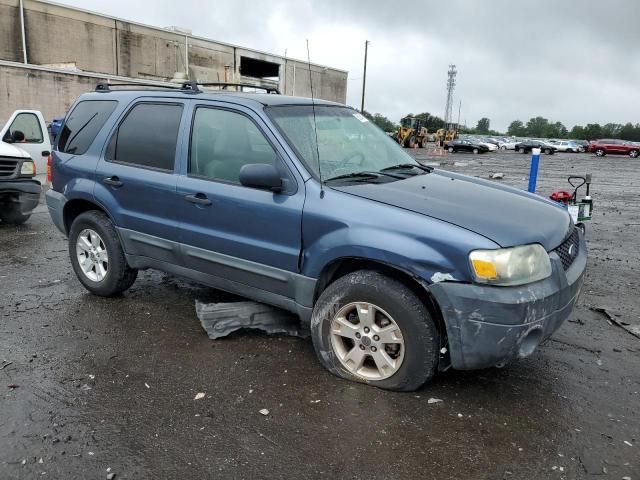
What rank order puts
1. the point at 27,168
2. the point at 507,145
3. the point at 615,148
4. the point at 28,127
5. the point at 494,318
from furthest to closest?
the point at 507,145
the point at 615,148
the point at 28,127
the point at 27,168
the point at 494,318

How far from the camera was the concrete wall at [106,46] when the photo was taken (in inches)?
1388

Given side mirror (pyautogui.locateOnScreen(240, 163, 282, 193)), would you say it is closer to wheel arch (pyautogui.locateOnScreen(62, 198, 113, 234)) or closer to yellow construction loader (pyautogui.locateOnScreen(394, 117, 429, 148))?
wheel arch (pyautogui.locateOnScreen(62, 198, 113, 234))

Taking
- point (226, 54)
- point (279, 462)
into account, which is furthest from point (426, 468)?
point (226, 54)

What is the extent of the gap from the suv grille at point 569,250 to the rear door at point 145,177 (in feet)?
9.10

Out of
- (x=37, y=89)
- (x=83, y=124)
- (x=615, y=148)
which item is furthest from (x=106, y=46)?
(x=615, y=148)

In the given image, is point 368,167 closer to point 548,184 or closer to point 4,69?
point 548,184

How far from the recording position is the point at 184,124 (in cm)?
429

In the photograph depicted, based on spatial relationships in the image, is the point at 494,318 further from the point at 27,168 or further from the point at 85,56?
the point at 85,56

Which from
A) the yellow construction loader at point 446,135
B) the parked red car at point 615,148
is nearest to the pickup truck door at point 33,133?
the yellow construction loader at point 446,135

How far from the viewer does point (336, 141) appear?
4117 mm

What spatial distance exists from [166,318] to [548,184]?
52.9 ft

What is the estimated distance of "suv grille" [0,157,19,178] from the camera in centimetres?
796

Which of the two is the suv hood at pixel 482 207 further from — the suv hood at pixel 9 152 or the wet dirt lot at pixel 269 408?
the suv hood at pixel 9 152

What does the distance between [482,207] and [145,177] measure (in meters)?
2.65
